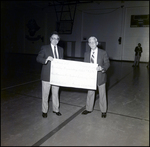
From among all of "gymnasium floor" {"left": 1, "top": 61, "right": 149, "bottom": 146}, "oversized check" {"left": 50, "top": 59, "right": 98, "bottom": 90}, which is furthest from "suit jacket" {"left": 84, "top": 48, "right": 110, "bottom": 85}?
"gymnasium floor" {"left": 1, "top": 61, "right": 149, "bottom": 146}

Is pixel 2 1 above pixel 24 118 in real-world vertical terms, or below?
above

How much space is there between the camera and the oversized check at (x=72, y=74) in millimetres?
2982

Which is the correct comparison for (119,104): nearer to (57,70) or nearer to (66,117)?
(66,117)

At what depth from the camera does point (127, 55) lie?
13.7 metres

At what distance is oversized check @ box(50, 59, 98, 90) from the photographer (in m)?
2.98

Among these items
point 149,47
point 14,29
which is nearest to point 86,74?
point 149,47

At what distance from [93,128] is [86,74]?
3.01 feet

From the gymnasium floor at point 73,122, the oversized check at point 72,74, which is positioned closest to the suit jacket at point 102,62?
the oversized check at point 72,74

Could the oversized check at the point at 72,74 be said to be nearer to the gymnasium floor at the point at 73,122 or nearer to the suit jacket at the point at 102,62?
the suit jacket at the point at 102,62

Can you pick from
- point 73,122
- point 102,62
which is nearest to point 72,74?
point 102,62

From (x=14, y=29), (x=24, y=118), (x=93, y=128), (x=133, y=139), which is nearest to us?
(x=133, y=139)

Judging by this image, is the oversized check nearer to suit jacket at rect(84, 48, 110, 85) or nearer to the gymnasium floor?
suit jacket at rect(84, 48, 110, 85)

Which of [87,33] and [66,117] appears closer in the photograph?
[66,117]

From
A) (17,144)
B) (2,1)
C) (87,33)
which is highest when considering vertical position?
(2,1)
